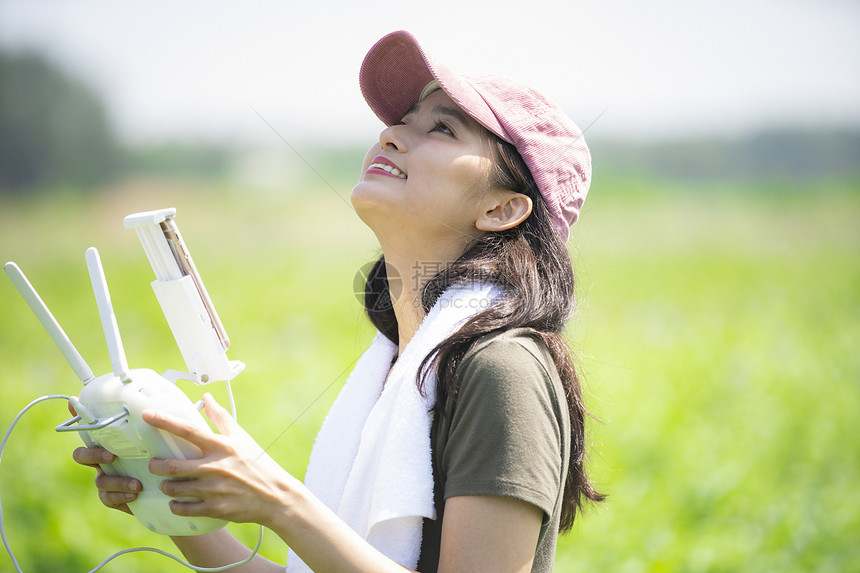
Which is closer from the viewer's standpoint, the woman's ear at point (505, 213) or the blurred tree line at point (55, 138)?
the woman's ear at point (505, 213)

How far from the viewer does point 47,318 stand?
4.31 feet

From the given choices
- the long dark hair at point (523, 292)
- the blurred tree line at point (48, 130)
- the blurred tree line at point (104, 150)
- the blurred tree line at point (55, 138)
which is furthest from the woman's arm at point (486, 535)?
the blurred tree line at point (48, 130)

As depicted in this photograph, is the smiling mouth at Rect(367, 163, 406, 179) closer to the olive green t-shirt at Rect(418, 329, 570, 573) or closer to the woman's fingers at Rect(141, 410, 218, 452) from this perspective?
the olive green t-shirt at Rect(418, 329, 570, 573)

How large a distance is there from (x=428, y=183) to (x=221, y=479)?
0.80m

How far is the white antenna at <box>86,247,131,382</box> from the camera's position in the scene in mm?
1275

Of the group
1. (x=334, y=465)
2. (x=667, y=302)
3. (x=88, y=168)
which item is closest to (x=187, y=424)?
(x=334, y=465)

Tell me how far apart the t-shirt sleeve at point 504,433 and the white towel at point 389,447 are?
0.10 meters

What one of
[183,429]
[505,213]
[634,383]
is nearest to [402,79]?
[505,213]

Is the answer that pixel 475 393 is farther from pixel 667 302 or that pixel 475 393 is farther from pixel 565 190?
pixel 667 302

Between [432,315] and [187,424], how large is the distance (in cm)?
63

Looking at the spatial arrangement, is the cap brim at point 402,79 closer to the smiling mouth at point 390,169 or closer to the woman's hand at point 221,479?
the smiling mouth at point 390,169

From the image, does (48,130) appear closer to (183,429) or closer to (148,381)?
(148,381)

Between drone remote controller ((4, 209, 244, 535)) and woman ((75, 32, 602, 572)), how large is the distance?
48 millimetres

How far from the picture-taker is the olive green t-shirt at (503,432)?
1.28 meters
